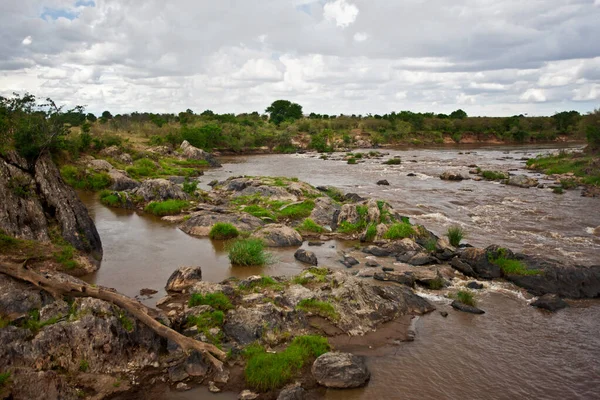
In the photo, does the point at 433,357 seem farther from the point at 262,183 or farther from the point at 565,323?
the point at 262,183

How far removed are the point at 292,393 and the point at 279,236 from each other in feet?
41.3

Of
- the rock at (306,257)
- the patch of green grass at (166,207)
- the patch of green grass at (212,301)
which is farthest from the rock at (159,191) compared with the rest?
the patch of green grass at (212,301)

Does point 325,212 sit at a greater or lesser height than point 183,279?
greater

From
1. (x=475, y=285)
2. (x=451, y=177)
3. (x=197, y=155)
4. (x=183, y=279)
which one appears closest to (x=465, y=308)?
(x=475, y=285)

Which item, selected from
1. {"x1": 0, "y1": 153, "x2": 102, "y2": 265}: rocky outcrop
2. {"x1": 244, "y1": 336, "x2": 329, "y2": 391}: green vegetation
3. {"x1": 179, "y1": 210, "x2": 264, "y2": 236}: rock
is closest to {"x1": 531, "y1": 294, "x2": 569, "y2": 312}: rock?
{"x1": 244, "y1": 336, "x2": 329, "y2": 391}: green vegetation

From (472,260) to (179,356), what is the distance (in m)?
13.0

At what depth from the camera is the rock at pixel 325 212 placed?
25.9 m

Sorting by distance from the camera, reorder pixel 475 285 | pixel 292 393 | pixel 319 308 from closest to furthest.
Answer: pixel 292 393 → pixel 319 308 → pixel 475 285

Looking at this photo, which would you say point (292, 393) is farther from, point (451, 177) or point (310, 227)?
point (451, 177)

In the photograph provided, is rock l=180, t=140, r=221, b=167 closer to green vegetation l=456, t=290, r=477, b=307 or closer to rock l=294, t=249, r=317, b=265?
rock l=294, t=249, r=317, b=265

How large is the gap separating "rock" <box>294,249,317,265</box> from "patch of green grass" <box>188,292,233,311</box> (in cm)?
618

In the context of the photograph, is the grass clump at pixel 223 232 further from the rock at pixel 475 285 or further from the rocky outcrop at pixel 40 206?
the rock at pixel 475 285

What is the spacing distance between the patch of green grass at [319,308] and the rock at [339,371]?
8.20 feet

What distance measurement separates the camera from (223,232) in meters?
22.9
